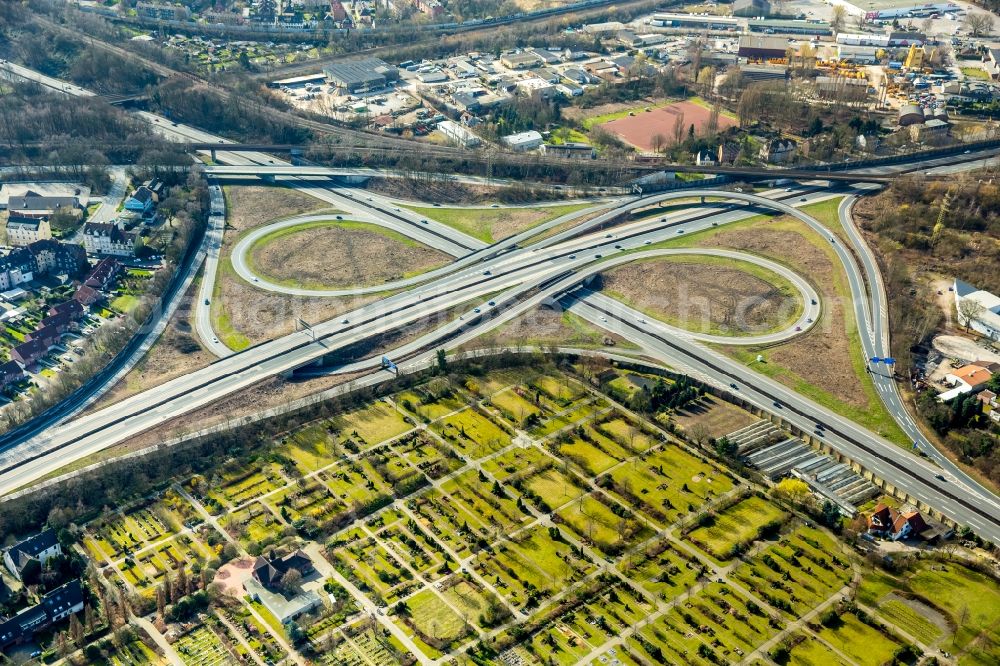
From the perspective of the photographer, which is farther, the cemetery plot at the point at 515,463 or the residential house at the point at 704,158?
the residential house at the point at 704,158

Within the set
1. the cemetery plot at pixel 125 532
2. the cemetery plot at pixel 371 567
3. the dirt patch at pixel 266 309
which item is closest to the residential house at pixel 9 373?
the dirt patch at pixel 266 309

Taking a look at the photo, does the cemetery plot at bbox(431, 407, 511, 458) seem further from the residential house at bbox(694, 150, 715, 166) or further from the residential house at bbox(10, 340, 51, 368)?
the residential house at bbox(694, 150, 715, 166)

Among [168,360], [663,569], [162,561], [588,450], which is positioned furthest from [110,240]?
[663,569]

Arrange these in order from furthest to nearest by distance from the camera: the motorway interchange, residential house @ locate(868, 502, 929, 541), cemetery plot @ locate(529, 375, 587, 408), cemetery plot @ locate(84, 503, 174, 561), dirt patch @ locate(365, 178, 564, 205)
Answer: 1. dirt patch @ locate(365, 178, 564, 205)
2. cemetery plot @ locate(529, 375, 587, 408)
3. the motorway interchange
4. residential house @ locate(868, 502, 929, 541)
5. cemetery plot @ locate(84, 503, 174, 561)

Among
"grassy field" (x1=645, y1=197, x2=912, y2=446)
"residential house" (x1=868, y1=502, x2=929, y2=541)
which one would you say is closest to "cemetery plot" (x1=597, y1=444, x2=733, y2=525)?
"residential house" (x1=868, y1=502, x2=929, y2=541)

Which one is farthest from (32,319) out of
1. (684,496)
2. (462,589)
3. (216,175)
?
(684,496)

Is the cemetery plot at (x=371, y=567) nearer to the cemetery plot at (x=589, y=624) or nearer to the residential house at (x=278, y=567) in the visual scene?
the residential house at (x=278, y=567)
